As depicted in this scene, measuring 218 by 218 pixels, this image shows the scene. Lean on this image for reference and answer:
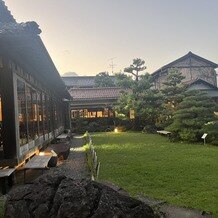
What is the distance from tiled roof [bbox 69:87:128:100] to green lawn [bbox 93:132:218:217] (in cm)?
2748

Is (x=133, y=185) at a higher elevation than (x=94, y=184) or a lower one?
lower

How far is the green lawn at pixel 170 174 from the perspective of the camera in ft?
26.2

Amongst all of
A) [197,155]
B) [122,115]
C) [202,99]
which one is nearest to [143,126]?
[122,115]

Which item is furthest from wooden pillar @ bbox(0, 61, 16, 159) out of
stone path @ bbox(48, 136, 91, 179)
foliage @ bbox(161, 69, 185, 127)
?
foliage @ bbox(161, 69, 185, 127)

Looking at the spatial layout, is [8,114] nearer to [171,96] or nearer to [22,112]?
[22,112]

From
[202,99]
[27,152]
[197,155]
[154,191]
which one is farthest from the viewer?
[202,99]

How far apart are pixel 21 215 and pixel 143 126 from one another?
31554 mm

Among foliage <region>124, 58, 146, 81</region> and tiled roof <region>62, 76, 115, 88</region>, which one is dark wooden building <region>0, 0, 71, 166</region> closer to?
foliage <region>124, 58, 146, 81</region>

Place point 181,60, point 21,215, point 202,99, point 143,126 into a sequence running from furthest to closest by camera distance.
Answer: point 181,60, point 143,126, point 202,99, point 21,215

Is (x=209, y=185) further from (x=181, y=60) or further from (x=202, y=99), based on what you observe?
(x=181, y=60)

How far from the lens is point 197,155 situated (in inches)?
589

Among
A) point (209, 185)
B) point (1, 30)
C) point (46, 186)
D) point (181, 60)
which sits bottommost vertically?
point (209, 185)

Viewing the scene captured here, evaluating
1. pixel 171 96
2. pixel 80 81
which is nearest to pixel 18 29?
pixel 171 96

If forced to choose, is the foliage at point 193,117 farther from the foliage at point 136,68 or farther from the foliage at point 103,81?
the foliage at point 103,81
